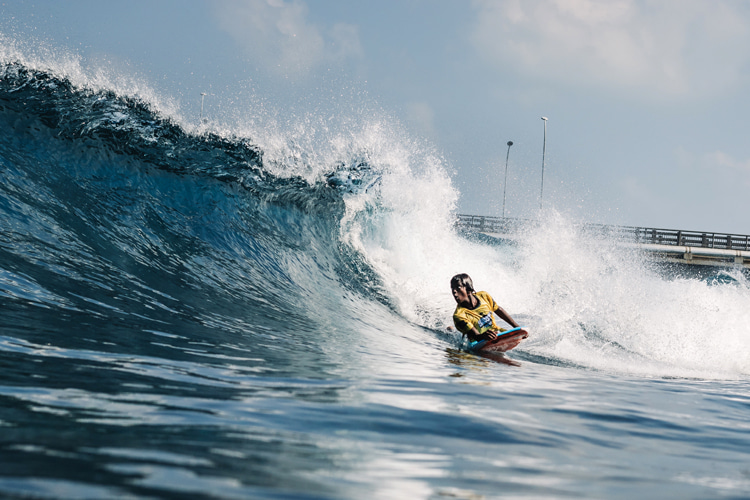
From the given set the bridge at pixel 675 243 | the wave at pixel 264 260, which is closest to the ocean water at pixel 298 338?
the wave at pixel 264 260

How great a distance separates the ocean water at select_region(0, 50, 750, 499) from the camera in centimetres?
178

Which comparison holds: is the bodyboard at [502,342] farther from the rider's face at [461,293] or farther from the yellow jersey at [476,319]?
the rider's face at [461,293]

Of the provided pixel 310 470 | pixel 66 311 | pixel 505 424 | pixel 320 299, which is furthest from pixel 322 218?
pixel 310 470

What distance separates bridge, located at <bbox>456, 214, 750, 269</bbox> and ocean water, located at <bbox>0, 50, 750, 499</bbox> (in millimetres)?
19103

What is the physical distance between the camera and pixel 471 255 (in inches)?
472

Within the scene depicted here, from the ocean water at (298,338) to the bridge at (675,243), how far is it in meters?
19.1

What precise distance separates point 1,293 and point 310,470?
3.82 metres

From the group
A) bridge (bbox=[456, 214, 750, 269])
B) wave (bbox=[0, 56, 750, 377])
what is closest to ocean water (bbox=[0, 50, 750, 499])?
wave (bbox=[0, 56, 750, 377])

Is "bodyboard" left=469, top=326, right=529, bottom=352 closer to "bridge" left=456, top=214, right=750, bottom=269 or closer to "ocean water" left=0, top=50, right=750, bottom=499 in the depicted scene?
"ocean water" left=0, top=50, right=750, bottom=499

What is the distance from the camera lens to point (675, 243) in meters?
33.6

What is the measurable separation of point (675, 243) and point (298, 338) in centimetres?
3436

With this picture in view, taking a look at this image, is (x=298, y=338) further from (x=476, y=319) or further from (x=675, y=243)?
(x=675, y=243)

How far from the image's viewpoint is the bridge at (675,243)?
3164 cm

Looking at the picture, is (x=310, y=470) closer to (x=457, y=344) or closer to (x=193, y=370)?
(x=193, y=370)
